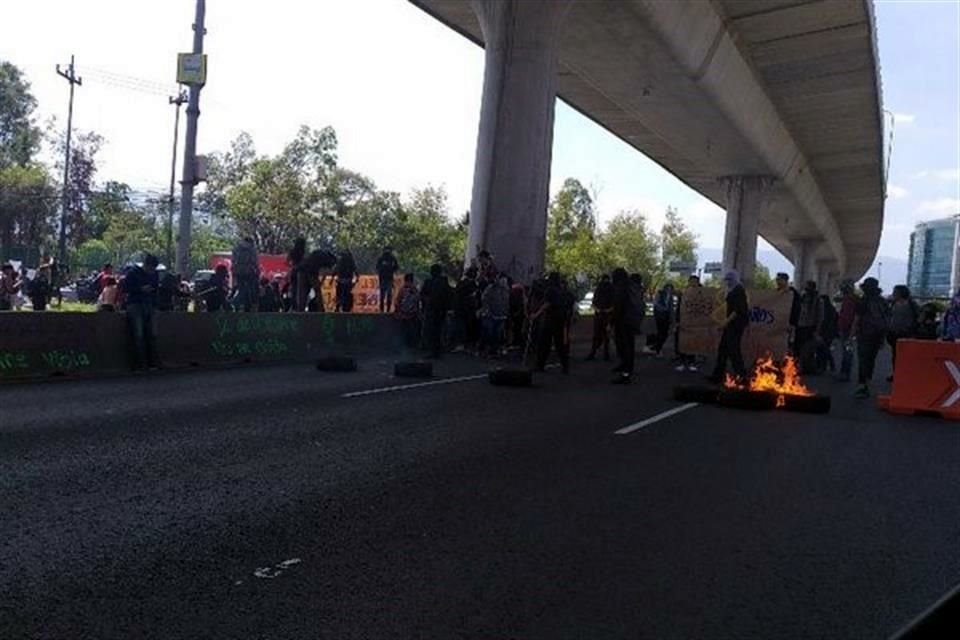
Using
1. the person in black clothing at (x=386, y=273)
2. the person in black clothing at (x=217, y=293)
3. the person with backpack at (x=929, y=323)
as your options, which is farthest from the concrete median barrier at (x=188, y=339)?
the person with backpack at (x=929, y=323)

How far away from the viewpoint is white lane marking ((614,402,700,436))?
9422 millimetres

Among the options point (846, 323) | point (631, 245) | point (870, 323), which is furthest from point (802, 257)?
point (870, 323)

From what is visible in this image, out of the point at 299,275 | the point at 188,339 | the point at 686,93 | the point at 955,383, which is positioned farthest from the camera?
the point at 686,93

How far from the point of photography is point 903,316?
15.1 metres

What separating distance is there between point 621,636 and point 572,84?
101 ft

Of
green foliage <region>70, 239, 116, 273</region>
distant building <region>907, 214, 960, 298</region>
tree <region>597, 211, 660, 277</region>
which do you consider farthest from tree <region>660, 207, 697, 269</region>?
distant building <region>907, 214, 960, 298</region>

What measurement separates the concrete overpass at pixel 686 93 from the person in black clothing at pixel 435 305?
133 inches

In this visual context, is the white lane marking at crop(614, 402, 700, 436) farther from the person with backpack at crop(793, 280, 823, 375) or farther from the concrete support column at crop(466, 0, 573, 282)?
the concrete support column at crop(466, 0, 573, 282)

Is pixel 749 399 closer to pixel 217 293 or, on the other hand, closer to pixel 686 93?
pixel 217 293

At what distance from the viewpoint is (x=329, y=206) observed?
59.4m

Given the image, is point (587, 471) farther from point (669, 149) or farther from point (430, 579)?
point (669, 149)

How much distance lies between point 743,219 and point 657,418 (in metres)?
33.2

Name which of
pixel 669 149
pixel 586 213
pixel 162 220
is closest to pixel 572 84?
pixel 669 149

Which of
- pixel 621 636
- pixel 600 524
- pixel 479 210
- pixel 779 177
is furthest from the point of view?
pixel 779 177
